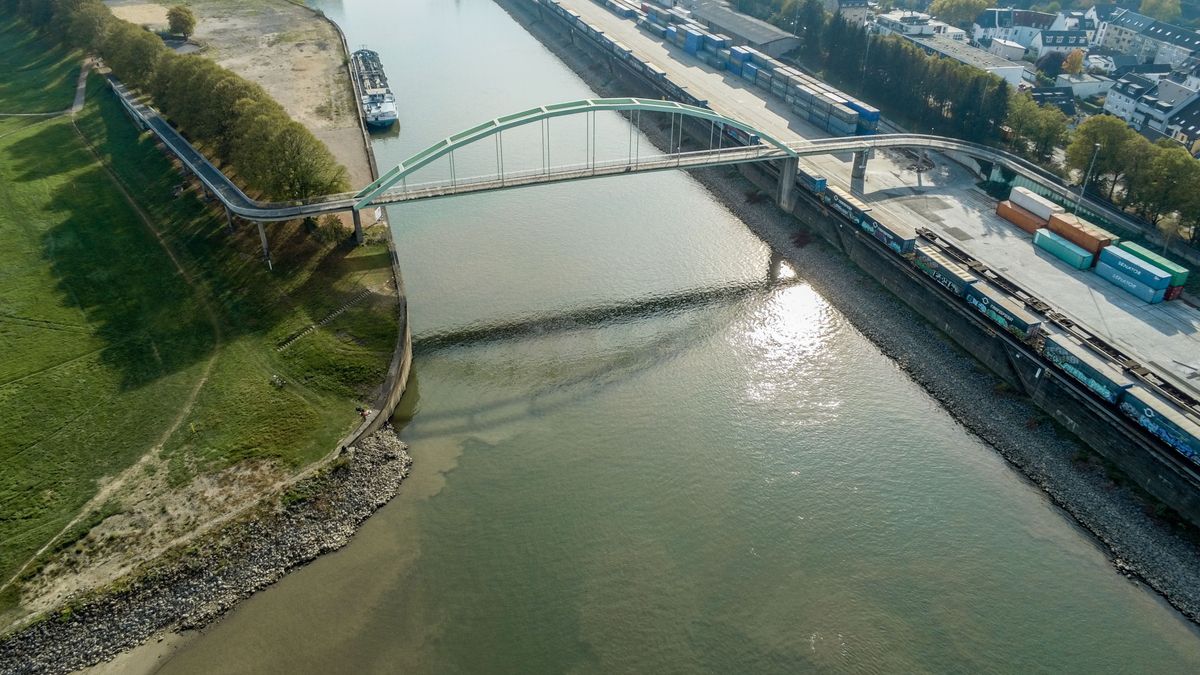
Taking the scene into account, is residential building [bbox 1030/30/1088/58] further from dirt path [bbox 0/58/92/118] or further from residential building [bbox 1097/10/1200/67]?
dirt path [bbox 0/58/92/118]

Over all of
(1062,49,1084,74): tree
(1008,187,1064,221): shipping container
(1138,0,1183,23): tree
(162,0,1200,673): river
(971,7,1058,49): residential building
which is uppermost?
(1138,0,1183,23): tree

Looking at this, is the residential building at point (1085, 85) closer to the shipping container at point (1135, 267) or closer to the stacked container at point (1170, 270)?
the stacked container at point (1170, 270)

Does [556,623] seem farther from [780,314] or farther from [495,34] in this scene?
[495,34]

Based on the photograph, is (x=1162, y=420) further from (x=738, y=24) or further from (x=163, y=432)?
(x=738, y=24)

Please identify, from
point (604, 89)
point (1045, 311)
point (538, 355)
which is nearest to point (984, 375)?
point (1045, 311)

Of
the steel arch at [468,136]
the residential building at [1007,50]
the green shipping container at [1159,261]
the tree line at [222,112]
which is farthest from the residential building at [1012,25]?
the tree line at [222,112]

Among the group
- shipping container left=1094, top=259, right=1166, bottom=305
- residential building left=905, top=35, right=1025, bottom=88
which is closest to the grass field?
shipping container left=1094, top=259, right=1166, bottom=305
